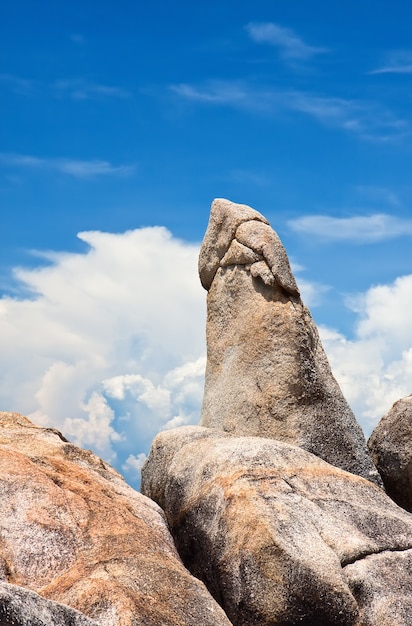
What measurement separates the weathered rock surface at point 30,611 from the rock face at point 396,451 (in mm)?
11878

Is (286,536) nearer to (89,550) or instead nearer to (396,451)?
(89,550)

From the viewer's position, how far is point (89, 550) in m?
Answer: 10.5

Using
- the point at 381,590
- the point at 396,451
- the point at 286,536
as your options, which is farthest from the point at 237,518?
the point at 396,451

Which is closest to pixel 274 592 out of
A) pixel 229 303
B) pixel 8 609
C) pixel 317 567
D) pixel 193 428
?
pixel 317 567

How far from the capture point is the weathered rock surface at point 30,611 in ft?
20.2

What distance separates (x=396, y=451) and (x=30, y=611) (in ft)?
41.4

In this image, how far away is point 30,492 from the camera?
11.1m

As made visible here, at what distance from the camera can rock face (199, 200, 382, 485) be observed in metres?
16.2

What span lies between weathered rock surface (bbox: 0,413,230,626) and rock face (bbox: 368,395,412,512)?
7.02m

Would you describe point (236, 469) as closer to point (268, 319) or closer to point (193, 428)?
point (193, 428)

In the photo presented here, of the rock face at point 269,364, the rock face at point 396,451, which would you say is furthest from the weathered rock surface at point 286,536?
the rock face at point 396,451

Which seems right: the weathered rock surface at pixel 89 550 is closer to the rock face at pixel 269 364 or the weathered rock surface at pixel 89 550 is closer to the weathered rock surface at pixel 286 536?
the weathered rock surface at pixel 286 536

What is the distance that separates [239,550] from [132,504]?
1.79 m

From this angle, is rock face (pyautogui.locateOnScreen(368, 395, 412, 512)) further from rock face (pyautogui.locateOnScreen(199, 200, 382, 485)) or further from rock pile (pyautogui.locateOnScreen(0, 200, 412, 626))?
rock pile (pyautogui.locateOnScreen(0, 200, 412, 626))
